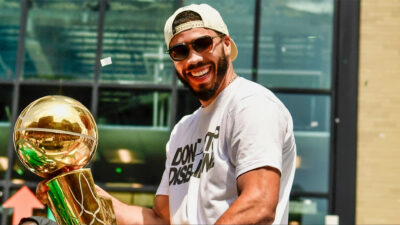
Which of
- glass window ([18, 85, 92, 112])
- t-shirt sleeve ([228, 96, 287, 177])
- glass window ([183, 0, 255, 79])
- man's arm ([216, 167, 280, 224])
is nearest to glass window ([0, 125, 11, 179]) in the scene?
glass window ([18, 85, 92, 112])

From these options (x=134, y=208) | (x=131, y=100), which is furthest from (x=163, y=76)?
(x=134, y=208)

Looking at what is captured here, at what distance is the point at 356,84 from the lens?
770 centimetres

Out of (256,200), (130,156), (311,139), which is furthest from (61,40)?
(256,200)

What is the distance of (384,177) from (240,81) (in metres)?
5.63

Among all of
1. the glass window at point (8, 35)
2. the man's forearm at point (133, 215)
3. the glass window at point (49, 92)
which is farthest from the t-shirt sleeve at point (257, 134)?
the glass window at point (8, 35)

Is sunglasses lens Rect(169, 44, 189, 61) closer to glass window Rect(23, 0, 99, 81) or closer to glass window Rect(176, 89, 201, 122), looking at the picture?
glass window Rect(176, 89, 201, 122)

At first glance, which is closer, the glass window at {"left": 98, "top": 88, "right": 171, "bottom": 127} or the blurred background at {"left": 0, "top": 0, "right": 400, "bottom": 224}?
the blurred background at {"left": 0, "top": 0, "right": 400, "bottom": 224}

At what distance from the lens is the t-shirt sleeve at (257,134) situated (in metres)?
1.80

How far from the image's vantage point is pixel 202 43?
6.62 feet

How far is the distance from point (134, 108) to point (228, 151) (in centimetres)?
618

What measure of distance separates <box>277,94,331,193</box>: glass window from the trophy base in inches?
245

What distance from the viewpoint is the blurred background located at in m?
7.55

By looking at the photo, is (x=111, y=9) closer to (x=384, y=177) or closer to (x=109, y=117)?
(x=109, y=117)

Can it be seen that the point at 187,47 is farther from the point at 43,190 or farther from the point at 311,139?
the point at 311,139
